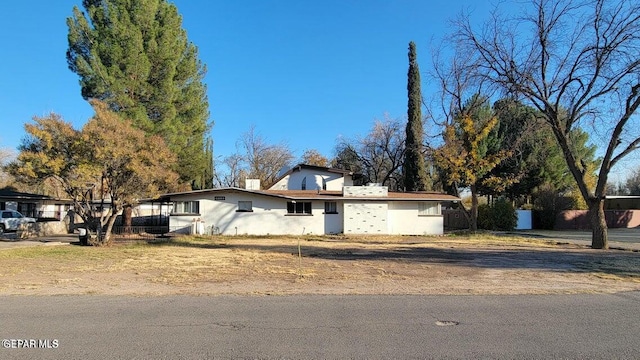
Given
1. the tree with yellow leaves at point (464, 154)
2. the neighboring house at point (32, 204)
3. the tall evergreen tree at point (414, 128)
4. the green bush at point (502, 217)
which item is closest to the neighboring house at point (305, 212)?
the tree with yellow leaves at point (464, 154)

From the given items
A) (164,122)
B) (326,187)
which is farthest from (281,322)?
(326,187)

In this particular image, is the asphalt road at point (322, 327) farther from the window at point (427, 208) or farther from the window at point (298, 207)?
the window at point (427, 208)

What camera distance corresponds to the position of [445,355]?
5340mm

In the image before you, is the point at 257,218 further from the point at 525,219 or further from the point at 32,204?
the point at 525,219

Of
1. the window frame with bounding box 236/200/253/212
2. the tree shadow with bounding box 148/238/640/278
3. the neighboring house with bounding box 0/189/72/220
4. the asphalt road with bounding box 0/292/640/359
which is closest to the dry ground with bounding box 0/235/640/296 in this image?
the tree shadow with bounding box 148/238/640/278

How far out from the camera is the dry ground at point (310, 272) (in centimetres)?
1030

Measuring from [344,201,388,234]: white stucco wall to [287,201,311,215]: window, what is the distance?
274cm

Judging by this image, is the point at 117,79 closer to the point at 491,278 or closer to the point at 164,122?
the point at 164,122

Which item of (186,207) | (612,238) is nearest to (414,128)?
(612,238)

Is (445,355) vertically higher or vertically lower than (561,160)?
lower

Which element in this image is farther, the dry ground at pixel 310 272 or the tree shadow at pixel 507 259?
the tree shadow at pixel 507 259

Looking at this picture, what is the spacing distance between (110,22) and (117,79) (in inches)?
146

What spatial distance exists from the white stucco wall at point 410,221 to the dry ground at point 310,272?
1241 cm

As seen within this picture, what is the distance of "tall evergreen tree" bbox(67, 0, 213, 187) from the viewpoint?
2642 cm
